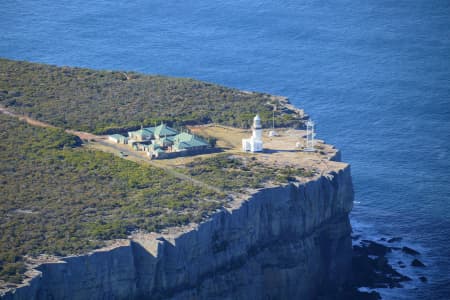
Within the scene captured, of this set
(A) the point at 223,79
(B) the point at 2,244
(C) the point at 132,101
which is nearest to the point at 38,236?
(B) the point at 2,244

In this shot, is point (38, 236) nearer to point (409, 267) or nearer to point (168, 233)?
point (168, 233)

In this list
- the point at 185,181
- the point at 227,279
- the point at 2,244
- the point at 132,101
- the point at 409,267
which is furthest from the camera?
the point at 132,101

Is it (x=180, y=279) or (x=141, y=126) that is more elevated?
(x=141, y=126)

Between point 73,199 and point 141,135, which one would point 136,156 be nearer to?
point 141,135

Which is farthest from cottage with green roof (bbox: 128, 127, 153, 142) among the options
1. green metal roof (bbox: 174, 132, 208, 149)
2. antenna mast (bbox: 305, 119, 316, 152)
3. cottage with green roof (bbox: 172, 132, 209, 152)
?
antenna mast (bbox: 305, 119, 316, 152)

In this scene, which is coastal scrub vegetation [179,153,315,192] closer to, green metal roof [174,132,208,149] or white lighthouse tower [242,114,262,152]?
white lighthouse tower [242,114,262,152]

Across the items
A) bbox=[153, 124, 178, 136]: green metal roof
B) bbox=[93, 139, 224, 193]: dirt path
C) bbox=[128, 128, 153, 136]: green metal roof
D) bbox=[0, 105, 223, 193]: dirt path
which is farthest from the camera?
bbox=[128, 128, 153, 136]: green metal roof

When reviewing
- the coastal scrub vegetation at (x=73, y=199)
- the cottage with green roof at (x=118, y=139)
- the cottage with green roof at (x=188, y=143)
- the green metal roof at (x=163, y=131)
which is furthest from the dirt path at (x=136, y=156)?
the green metal roof at (x=163, y=131)
